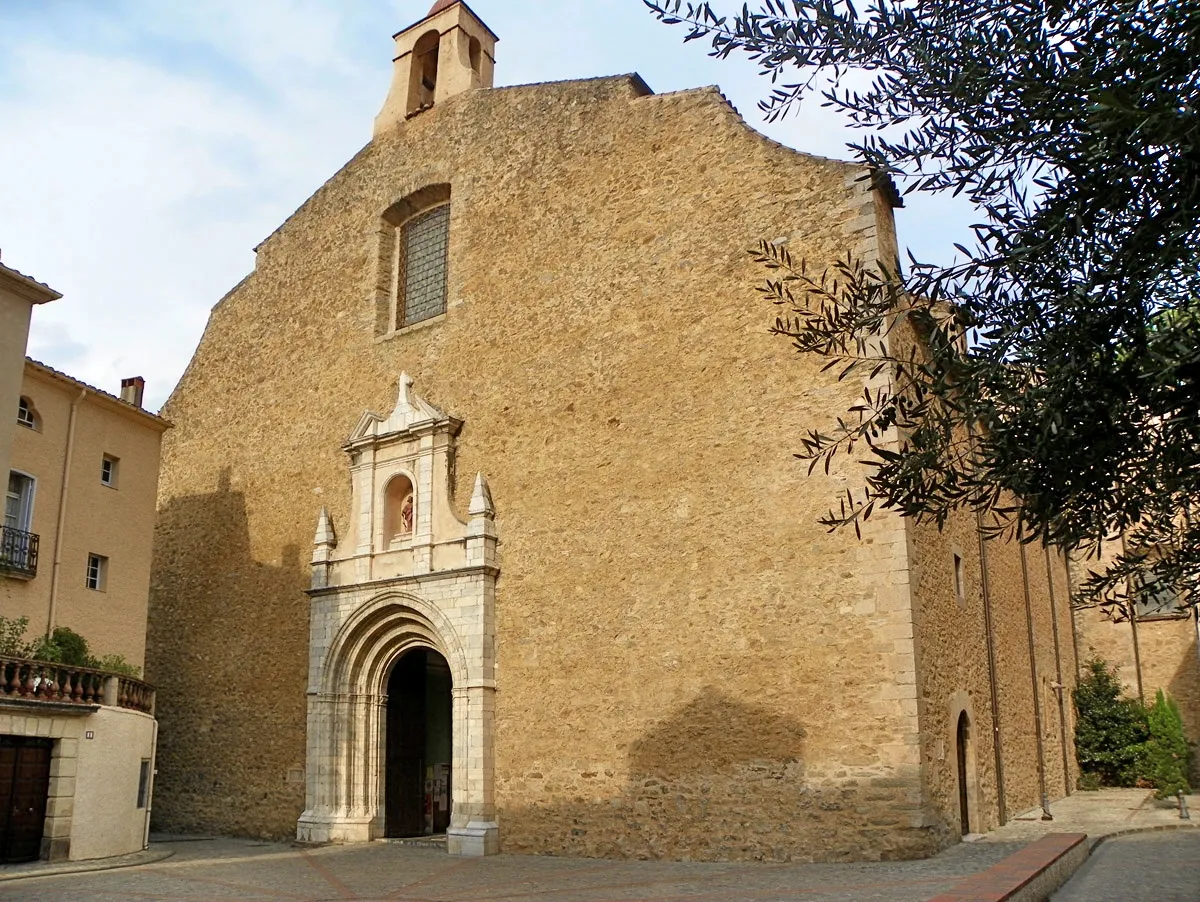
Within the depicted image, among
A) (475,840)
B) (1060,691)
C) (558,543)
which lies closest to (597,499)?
(558,543)

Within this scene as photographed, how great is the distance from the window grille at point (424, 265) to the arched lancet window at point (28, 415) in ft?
18.9

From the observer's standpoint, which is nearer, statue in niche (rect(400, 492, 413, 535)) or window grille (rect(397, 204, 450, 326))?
statue in niche (rect(400, 492, 413, 535))

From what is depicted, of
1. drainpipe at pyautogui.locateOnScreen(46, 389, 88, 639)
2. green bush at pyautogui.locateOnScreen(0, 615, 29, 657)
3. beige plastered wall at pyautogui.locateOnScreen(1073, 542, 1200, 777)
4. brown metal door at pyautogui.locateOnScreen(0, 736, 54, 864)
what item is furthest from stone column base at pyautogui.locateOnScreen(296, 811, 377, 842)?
beige plastered wall at pyautogui.locateOnScreen(1073, 542, 1200, 777)

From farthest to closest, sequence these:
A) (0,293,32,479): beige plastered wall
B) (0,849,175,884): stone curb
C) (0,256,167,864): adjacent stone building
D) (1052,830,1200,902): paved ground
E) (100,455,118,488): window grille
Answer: (100,455,118,488): window grille
(0,256,167,864): adjacent stone building
(0,293,32,479): beige plastered wall
(0,849,175,884): stone curb
(1052,830,1200,902): paved ground

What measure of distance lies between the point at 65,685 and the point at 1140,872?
12225 millimetres

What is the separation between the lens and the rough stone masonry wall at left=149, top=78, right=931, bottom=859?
39.3 feet

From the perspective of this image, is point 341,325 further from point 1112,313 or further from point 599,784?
point 1112,313

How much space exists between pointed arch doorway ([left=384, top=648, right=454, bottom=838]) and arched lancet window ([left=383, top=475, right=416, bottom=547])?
1.86 m

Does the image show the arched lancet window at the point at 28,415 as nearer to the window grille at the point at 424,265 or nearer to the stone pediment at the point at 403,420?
the stone pediment at the point at 403,420

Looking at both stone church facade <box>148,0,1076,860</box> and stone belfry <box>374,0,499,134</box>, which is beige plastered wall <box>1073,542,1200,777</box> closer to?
stone church facade <box>148,0,1076,860</box>

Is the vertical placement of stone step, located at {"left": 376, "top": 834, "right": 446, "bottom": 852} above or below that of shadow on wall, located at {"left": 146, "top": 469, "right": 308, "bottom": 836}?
below

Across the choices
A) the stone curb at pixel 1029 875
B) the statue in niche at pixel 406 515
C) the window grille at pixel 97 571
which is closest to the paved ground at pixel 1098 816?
the stone curb at pixel 1029 875

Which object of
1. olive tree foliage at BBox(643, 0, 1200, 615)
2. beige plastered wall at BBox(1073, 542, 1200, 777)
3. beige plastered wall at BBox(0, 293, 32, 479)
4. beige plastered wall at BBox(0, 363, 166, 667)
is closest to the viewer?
olive tree foliage at BBox(643, 0, 1200, 615)

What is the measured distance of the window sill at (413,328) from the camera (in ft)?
55.5
